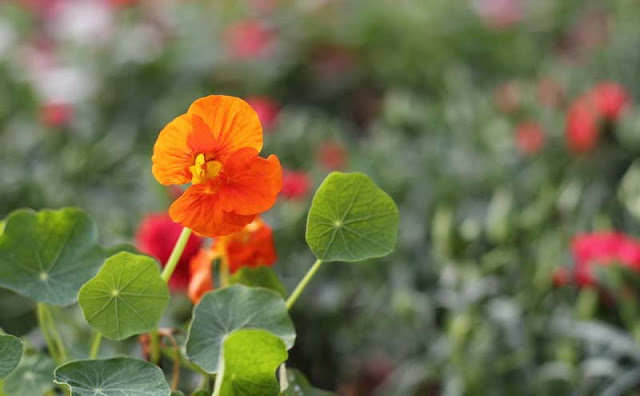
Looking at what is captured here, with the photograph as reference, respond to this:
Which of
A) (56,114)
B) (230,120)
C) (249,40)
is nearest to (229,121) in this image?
(230,120)

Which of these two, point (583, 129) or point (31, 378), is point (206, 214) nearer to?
point (31, 378)

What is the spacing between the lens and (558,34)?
2.14 meters

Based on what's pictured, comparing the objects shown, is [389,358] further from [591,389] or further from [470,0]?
[470,0]

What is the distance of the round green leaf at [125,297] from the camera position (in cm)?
55

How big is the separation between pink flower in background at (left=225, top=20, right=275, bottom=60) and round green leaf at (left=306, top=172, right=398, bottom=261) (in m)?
1.34

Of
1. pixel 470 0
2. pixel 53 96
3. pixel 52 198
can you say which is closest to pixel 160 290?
pixel 52 198

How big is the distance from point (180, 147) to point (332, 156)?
842mm

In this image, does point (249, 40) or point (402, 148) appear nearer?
point (402, 148)

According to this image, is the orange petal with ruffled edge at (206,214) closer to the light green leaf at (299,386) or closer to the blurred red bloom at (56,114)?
the light green leaf at (299,386)

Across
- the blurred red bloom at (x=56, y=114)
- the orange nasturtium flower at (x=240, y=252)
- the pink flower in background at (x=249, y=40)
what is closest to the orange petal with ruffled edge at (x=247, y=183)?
the orange nasturtium flower at (x=240, y=252)

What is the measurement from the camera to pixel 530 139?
1.37m

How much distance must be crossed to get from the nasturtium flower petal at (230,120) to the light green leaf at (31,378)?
244mm

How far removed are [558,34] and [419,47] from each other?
483 mm

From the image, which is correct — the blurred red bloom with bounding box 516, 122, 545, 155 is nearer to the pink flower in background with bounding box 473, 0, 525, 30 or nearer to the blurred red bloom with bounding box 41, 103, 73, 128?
the pink flower in background with bounding box 473, 0, 525, 30
